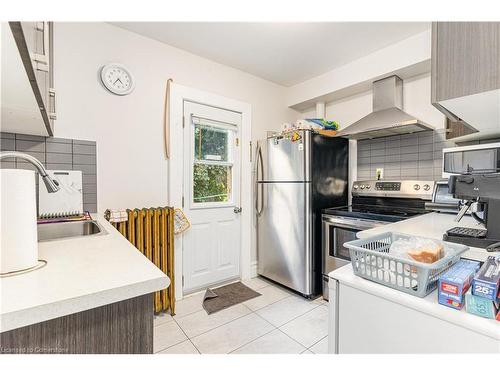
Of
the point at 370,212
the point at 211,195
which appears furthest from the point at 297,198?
the point at 211,195

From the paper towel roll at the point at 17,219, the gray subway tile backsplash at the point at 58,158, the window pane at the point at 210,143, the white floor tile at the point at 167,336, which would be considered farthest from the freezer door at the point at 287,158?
the paper towel roll at the point at 17,219

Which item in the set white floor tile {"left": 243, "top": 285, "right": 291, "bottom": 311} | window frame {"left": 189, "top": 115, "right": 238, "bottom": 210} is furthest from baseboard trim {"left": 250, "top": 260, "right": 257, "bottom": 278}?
window frame {"left": 189, "top": 115, "right": 238, "bottom": 210}

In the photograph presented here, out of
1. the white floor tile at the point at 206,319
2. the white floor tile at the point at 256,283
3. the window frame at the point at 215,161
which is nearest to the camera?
the white floor tile at the point at 206,319

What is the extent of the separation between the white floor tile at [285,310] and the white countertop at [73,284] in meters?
1.61

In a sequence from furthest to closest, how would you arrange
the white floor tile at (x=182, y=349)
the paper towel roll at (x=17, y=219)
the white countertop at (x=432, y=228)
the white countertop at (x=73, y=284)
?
the white floor tile at (x=182, y=349) → the white countertop at (x=432, y=228) → the paper towel roll at (x=17, y=219) → the white countertop at (x=73, y=284)

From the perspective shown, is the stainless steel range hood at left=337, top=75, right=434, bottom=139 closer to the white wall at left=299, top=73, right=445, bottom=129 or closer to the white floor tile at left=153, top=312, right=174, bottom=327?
the white wall at left=299, top=73, right=445, bottom=129

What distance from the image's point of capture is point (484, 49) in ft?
2.78

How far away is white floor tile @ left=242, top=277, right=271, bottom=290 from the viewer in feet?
8.94

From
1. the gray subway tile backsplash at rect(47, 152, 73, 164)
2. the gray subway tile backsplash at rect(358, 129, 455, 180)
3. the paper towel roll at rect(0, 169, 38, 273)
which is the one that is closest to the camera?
the paper towel roll at rect(0, 169, 38, 273)

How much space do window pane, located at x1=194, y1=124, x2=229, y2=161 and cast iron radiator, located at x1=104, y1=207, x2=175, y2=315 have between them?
0.72 metres

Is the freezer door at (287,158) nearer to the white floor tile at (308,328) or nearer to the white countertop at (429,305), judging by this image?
the white floor tile at (308,328)

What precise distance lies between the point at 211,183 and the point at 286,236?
993 millimetres

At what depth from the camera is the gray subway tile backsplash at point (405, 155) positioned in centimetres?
229

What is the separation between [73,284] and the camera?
62cm
